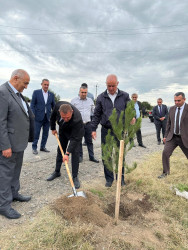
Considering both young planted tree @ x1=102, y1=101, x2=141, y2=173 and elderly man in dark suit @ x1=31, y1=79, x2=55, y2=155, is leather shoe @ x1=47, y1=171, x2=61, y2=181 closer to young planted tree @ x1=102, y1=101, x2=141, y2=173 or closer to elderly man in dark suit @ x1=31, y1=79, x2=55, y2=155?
young planted tree @ x1=102, y1=101, x2=141, y2=173

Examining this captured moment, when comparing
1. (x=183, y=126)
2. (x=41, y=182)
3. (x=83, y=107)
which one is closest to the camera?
(x=41, y=182)

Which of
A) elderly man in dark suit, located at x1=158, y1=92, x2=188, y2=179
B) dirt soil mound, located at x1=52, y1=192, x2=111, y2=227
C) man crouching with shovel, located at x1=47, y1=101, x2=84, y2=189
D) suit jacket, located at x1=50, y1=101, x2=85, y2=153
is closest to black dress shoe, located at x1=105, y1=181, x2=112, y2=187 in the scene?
man crouching with shovel, located at x1=47, y1=101, x2=84, y2=189

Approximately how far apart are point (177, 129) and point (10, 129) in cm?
325

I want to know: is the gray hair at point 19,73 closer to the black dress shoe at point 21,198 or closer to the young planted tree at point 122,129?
the young planted tree at point 122,129

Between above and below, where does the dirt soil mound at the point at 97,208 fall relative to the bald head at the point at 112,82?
below

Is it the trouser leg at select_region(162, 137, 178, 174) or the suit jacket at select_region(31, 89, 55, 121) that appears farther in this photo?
the suit jacket at select_region(31, 89, 55, 121)

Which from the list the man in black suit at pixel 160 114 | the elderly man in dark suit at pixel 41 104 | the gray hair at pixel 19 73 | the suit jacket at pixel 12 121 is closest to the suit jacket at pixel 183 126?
the suit jacket at pixel 12 121

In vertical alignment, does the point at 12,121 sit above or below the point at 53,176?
above

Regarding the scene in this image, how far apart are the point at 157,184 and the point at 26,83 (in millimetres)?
2895

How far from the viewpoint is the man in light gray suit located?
237 cm

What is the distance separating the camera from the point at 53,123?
3875 mm

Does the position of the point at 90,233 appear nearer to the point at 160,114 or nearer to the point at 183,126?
the point at 183,126

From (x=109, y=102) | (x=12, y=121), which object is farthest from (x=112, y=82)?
(x=12, y=121)

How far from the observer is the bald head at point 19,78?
2504 mm
